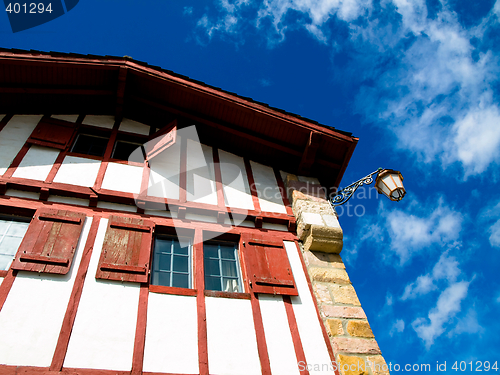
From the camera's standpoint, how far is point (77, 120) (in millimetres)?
7664

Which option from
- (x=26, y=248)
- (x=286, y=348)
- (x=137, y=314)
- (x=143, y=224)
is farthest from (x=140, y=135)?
(x=286, y=348)

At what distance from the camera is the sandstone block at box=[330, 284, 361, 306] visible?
5746mm

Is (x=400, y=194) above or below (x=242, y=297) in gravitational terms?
above

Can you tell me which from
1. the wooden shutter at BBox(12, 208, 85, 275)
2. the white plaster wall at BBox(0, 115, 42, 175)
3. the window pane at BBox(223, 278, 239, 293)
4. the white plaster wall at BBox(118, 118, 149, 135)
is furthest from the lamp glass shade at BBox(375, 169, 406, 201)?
the white plaster wall at BBox(0, 115, 42, 175)

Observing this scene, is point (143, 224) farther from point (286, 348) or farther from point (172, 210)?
point (286, 348)

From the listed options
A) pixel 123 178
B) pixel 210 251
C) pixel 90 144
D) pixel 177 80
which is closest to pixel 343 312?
pixel 210 251

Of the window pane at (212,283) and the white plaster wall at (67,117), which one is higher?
the white plaster wall at (67,117)

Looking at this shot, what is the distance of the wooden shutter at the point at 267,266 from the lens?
224 inches

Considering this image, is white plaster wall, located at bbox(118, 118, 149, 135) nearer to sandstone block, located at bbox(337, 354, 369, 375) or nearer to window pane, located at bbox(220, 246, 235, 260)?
window pane, located at bbox(220, 246, 235, 260)

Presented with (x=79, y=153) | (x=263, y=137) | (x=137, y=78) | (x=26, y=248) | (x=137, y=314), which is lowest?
(x=137, y=314)

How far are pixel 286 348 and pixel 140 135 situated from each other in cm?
493

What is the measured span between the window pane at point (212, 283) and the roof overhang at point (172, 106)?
3.19 m

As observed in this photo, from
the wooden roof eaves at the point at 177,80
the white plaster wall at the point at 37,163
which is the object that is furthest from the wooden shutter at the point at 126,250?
the wooden roof eaves at the point at 177,80

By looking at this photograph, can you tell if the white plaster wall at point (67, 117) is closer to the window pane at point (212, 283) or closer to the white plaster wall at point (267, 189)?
the white plaster wall at point (267, 189)
